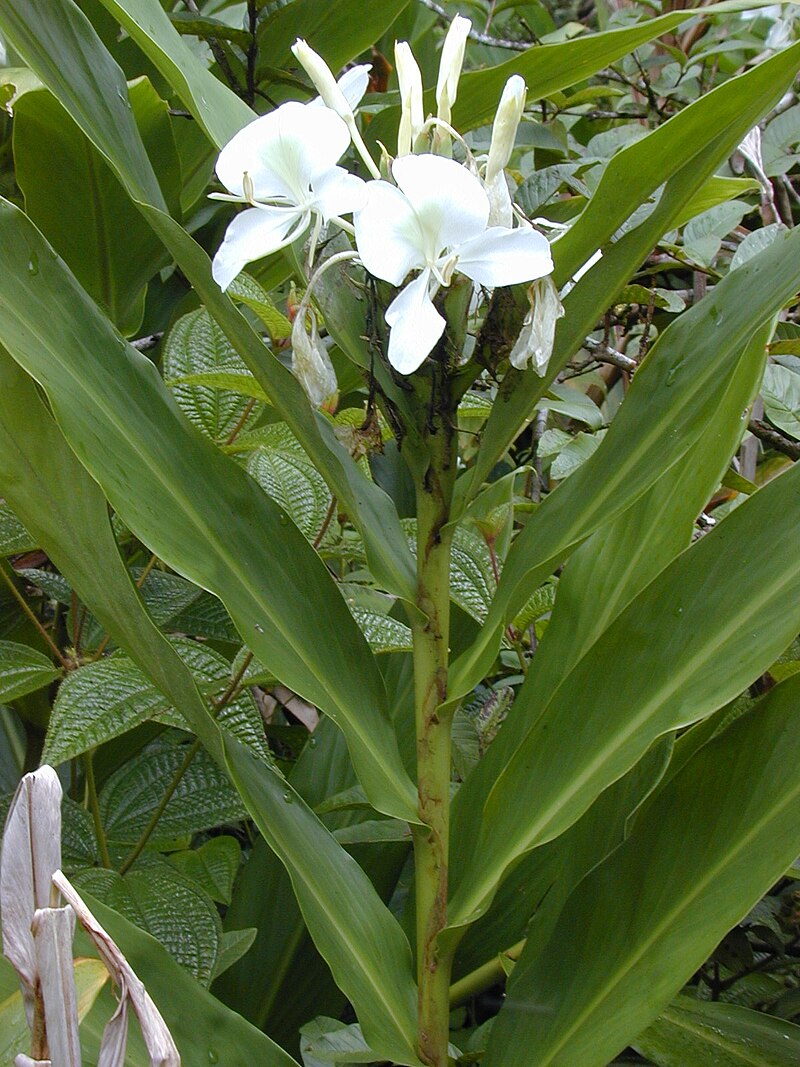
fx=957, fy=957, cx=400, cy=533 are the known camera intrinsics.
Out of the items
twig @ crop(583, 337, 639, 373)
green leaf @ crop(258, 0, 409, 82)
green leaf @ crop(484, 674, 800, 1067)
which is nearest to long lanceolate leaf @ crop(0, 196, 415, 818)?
green leaf @ crop(484, 674, 800, 1067)

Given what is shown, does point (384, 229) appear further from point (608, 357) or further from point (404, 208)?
point (608, 357)

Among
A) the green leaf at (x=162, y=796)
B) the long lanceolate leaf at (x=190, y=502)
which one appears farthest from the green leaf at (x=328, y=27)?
the green leaf at (x=162, y=796)

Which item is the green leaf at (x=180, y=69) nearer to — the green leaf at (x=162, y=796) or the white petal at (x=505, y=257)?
the white petal at (x=505, y=257)

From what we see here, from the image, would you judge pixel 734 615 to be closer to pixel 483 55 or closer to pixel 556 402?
pixel 556 402

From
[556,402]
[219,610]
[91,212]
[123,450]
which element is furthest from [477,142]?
[123,450]

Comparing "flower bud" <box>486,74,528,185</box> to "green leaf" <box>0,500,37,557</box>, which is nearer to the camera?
"flower bud" <box>486,74,528,185</box>

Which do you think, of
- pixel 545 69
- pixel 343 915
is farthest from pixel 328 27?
pixel 343 915

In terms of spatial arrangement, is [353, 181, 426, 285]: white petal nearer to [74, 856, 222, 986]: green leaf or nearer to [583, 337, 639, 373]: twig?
[74, 856, 222, 986]: green leaf
